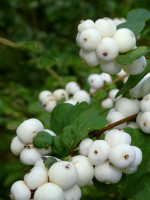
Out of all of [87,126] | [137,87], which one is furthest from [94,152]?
[137,87]

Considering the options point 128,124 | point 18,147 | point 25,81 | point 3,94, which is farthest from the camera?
point 25,81

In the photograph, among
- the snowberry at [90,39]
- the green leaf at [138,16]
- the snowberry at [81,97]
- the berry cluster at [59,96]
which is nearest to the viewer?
the snowberry at [90,39]

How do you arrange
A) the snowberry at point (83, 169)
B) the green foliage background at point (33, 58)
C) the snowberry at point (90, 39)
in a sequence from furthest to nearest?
the green foliage background at point (33, 58) < the snowberry at point (90, 39) < the snowberry at point (83, 169)

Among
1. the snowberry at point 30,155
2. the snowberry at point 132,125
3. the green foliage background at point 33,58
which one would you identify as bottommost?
the snowberry at point 30,155

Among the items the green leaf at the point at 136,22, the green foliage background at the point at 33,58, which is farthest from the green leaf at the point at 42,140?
the green foliage background at the point at 33,58

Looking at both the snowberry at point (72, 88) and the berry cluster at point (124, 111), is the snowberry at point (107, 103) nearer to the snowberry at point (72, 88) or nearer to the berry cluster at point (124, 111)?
the snowberry at point (72, 88)

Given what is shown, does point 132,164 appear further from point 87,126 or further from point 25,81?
point 25,81
